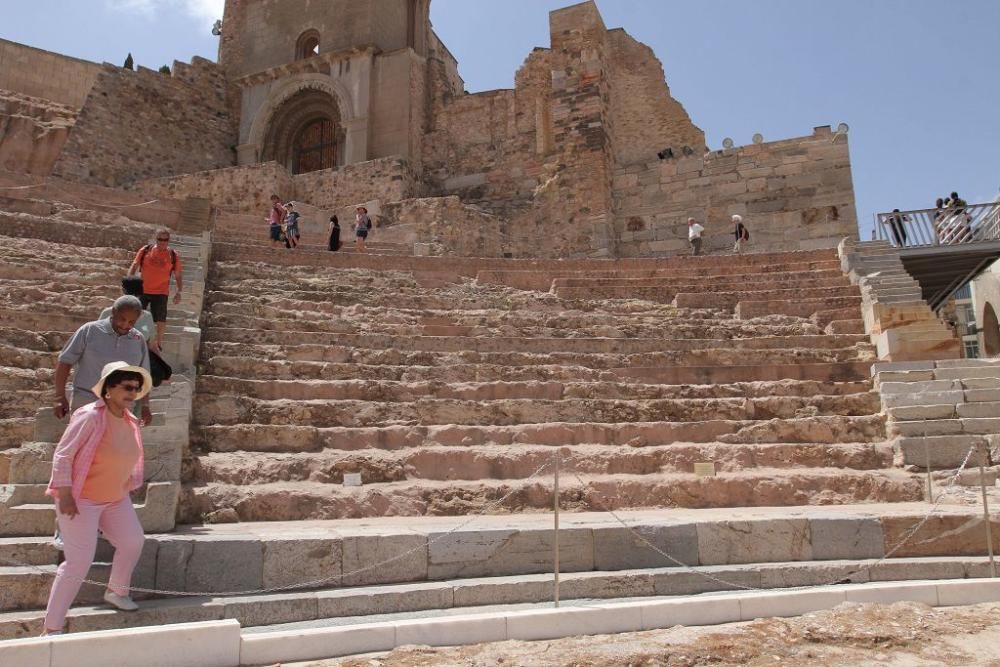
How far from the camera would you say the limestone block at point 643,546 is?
5.08m

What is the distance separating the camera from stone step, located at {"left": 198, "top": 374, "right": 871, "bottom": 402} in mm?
7215

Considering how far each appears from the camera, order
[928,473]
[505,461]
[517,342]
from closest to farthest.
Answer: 1. [928,473]
2. [505,461]
3. [517,342]

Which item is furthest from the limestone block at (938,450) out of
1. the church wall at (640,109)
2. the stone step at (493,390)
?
the church wall at (640,109)

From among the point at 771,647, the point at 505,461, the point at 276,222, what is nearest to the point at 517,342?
the point at 505,461

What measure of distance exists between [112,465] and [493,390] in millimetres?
4433

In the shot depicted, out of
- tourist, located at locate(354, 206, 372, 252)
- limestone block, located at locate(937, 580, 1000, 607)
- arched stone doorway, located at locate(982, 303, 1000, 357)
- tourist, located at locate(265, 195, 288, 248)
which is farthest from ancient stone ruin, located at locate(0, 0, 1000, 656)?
arched stone doorway, located at locate(982, 303, 1000, 357)

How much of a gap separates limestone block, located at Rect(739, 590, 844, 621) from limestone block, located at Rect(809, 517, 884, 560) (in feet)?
2.64

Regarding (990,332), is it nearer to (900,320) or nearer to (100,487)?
(900,320)

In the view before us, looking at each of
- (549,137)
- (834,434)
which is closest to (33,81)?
(549,137)

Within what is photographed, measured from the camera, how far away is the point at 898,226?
14.5 metres

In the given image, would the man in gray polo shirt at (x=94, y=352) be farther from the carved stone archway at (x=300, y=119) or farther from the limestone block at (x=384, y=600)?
the carved stone archway at (x=300, y=119)

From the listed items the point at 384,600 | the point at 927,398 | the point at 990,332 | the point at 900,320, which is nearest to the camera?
the point at 384,600

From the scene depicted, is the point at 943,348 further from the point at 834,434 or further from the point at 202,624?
the point at 202,624

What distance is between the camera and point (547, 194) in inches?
810
